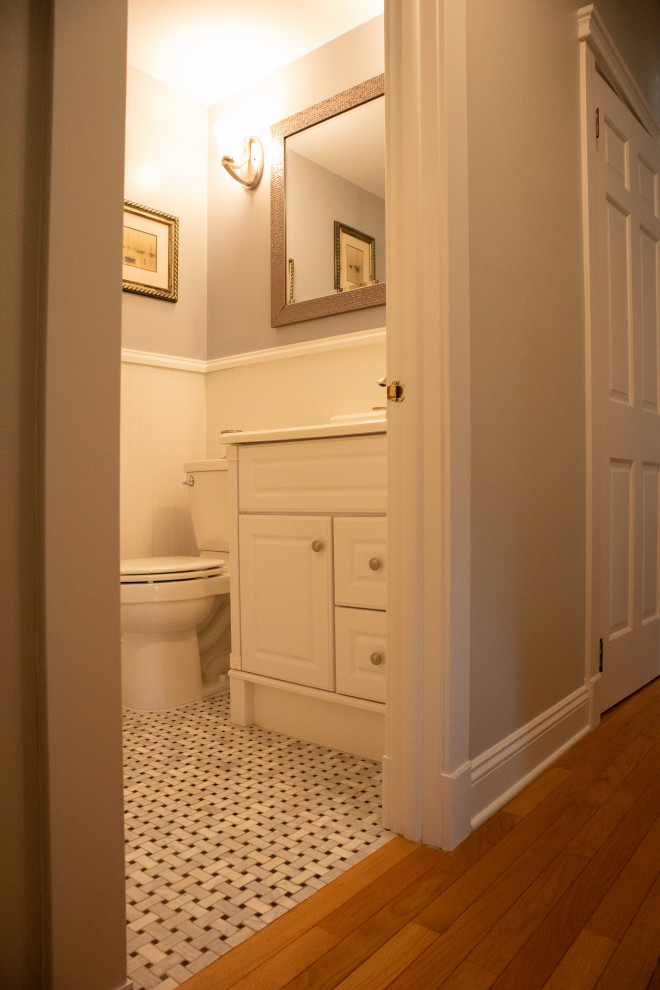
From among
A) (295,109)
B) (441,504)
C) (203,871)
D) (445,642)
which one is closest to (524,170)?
(441,504)

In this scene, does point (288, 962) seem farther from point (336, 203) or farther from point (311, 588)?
point (336, 203)

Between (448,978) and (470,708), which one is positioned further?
(470,708)

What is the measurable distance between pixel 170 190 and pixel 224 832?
2.46 meters

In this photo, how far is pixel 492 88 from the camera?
4.72 ft

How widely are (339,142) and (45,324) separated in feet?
6.99

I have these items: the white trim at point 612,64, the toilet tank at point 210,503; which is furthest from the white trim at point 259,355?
the white trim at point 612,64

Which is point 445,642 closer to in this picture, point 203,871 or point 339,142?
point 203,871

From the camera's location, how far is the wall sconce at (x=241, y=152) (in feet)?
8.92

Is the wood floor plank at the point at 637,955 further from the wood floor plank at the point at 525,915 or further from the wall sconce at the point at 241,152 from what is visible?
the wall sconce at the point at 241,152

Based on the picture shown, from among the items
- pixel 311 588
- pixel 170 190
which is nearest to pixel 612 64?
pixel 170 190

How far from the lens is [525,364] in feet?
5.11

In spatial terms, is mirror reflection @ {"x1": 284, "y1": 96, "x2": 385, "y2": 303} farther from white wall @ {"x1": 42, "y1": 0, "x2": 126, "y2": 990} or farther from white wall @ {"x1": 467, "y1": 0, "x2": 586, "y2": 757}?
white wall @ {"x1": 42, "y1": 0, "x2": 126, "y2": 990}

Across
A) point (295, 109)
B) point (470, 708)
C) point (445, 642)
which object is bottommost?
point (470, 708)

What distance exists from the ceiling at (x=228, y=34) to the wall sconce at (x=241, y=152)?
222mm
